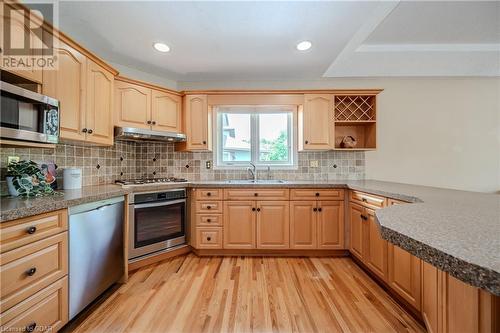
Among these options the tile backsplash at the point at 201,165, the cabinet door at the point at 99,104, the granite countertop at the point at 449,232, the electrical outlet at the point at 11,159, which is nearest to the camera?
the granite countertop at the point at 449,232

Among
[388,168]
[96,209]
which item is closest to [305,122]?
[388,168]

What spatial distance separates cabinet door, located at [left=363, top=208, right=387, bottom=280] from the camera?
1.91 meters

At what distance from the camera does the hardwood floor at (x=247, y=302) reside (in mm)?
1498

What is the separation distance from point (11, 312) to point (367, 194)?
270cm

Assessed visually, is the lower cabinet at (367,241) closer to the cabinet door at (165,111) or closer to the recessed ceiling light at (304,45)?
the recessed ceiling light at (304,45)

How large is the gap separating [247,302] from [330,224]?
4.55 feet

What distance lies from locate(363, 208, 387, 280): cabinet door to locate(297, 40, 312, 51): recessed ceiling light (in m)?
1.84

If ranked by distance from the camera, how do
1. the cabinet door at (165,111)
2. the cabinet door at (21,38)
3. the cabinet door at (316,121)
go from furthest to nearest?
the cabinet door at (316,121) → the cabinet door at (165,111) → the cabinet door at (21,38)

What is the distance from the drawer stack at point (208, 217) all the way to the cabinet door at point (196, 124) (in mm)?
692

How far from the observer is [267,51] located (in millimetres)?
2424

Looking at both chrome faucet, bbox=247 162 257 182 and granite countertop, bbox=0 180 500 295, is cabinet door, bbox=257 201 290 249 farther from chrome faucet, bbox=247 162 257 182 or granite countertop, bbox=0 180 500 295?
granite countertop, bbox=0 180 500 295

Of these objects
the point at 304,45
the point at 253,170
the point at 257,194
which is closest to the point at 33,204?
the point at 257,194

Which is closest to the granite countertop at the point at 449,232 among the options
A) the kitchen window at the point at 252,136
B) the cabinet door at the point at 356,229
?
the cabinet door at the point at 356,229

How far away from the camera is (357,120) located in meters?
2.91
